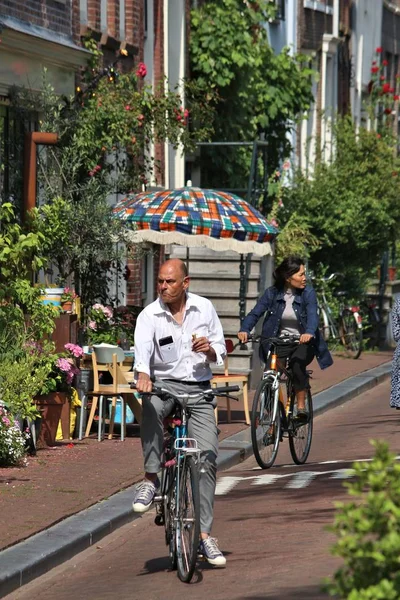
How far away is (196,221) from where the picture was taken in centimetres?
1566

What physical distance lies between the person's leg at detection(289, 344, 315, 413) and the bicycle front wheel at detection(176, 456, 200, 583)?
5.09 metres

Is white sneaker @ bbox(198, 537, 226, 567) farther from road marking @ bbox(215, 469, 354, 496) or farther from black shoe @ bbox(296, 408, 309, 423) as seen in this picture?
black shoe @ bbox(296, 408, 309, 423)

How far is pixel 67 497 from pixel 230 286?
31.9ft

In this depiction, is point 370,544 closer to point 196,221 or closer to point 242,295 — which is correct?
point 196,221

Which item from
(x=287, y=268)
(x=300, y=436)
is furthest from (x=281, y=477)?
(x=287, y=268)

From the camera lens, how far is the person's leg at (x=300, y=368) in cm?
1312

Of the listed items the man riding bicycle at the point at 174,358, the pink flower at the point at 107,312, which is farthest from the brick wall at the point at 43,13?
the man riding bicycle at the point at 174,358

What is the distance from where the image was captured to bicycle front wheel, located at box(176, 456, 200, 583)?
7.87 metres

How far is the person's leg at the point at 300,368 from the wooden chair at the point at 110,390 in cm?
170

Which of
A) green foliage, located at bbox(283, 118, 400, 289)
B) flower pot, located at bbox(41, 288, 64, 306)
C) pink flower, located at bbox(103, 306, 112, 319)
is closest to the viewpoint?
flower pot, located at bbox(41, 288, 64, 306)

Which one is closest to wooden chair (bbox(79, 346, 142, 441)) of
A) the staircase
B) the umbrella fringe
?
the umbrella fringe

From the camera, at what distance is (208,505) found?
8180mm

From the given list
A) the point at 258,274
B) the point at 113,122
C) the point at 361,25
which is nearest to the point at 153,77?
the point at 258,274

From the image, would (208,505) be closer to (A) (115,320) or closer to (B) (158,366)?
(B) (158,366)
